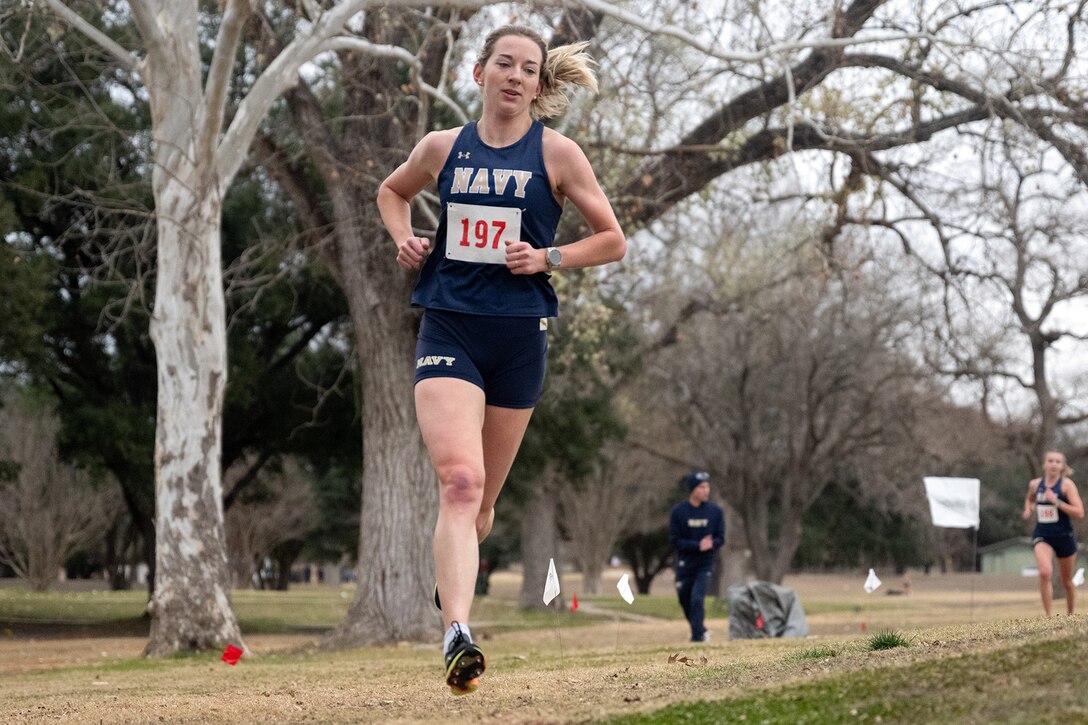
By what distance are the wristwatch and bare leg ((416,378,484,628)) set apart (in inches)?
22.7

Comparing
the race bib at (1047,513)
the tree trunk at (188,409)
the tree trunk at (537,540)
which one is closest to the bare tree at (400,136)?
the tree trunk at (188,409)

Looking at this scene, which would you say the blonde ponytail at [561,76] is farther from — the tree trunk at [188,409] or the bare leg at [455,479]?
the tree trunk at [188,409]

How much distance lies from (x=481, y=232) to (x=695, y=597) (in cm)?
1112

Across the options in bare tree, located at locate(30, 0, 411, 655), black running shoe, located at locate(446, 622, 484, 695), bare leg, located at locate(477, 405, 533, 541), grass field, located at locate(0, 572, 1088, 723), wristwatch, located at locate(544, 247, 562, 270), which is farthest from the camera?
bare tree, located at locate(30, 0, 411, 655)

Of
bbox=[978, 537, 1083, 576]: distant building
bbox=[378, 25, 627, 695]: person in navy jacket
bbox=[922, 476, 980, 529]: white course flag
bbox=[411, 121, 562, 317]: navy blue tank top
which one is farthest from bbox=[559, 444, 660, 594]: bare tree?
bbox=[411, 121, 562, 317]: navy blue tank top

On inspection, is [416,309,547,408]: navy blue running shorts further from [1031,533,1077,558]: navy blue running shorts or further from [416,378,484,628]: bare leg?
[1031,533,1077,558]: navy blue running shorts

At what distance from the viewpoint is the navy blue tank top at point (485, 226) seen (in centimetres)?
533

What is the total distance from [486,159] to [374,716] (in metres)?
2.24

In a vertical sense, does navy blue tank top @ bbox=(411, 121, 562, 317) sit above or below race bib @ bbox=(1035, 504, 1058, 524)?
above

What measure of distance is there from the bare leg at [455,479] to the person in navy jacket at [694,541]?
10.8 metres

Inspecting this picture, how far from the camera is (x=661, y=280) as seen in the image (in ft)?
108

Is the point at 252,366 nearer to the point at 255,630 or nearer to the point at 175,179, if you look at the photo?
the point at 255,630

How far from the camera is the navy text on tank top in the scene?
1371cm

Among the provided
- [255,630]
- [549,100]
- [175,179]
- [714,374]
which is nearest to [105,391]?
[255,630]
